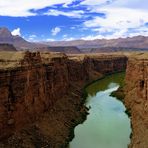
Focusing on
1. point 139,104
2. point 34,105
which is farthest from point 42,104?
point 139,104

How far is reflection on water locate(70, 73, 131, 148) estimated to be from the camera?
141 feet

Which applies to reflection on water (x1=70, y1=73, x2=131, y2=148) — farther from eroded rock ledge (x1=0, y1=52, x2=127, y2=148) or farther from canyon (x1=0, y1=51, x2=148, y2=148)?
eroded rock ledge (x1=0, y1=52, x2=127, y2=148)

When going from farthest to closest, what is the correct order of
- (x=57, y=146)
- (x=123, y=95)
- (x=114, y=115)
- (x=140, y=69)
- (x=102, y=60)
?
(x=102, y=60)
(x=123, y=95)
(x=140, y=69)
(x=114, y=115)
(x=57, y=146)

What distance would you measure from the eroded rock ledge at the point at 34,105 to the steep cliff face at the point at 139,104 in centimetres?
788

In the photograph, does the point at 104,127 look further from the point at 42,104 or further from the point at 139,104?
the point at 42,104

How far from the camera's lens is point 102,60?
428 ft

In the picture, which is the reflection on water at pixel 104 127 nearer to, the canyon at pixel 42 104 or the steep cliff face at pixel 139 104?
the canyon at pixel 42 104

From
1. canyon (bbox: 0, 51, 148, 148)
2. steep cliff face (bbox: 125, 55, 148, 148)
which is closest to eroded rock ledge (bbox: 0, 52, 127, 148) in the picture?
canyon (bbox: 0, 51, 148, 148)

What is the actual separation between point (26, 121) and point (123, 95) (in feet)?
118

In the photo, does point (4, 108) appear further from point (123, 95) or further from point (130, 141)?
point (123, 95)

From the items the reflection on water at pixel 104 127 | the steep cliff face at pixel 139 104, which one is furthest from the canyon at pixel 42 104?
the reflection on water at pixel 104 127

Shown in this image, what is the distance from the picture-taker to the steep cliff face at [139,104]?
41.0m

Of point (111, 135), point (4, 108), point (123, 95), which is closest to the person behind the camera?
point (4, 108)

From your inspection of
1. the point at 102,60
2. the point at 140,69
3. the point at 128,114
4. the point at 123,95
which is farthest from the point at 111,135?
the point at 102,60
